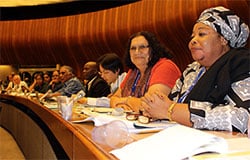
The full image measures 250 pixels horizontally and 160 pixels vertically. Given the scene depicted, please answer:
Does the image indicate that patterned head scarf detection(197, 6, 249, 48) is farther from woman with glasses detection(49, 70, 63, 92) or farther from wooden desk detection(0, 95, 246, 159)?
woman with glasses detection(49, 70, 63, 92)

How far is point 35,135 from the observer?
3795mm

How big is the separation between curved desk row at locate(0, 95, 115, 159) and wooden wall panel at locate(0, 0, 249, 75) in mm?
2899

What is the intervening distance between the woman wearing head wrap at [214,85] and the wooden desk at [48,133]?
15 cm

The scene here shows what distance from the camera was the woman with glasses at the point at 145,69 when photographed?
2451 millimetres

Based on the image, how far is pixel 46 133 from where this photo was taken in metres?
3.21

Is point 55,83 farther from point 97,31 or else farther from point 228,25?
point 228,25

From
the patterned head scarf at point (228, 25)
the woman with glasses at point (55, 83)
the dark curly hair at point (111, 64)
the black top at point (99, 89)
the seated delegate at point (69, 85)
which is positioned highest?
the patterned head scarf at point (228, 25)

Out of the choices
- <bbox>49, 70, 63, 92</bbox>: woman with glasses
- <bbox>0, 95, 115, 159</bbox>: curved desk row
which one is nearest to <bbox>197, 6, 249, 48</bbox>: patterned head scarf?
<bbox>0, 95, 115, 159</bbox>: curved desk row

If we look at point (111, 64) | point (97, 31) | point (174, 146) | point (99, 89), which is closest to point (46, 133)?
point (111, 64)

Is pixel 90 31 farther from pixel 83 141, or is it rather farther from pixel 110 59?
pixel 83 141

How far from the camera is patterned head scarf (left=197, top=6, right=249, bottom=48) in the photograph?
181 cm

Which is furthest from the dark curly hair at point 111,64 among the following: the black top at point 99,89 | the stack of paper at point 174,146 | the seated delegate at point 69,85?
the stack of paper at point 174,146

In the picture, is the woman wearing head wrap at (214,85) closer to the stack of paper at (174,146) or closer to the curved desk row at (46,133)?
the curved desk row at (46,133)

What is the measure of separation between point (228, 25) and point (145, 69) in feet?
3.14
